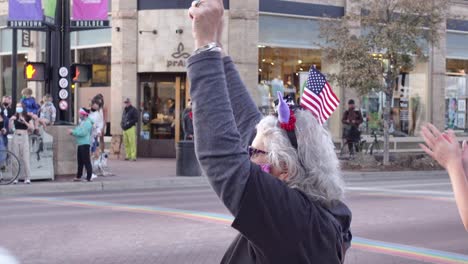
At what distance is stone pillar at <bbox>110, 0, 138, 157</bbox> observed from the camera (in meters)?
22.9

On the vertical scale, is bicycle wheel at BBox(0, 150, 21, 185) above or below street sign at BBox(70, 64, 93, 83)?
below

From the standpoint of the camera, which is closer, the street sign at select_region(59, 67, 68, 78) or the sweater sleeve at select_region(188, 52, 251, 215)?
the sweater sleeve at select_region(188, 52, 251, 215)

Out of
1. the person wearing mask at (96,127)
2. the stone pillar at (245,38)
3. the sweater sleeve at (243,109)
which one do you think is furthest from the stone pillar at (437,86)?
the sweater sleeve at (243,109)

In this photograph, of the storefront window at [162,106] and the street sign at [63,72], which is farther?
the storefront window at [162,106]

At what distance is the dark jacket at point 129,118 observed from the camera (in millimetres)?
21266

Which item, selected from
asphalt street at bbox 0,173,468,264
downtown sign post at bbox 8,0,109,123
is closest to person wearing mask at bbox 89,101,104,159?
downtown sign post at bbox 8,0,109,123

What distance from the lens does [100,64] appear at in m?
24.0

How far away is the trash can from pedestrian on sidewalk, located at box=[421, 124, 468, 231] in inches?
560

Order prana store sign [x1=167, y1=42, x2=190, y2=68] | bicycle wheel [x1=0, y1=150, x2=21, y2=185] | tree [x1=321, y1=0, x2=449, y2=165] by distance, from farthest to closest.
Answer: prana store sign [x1=167, y1=42, x2=190, y2=68] → tree [x1=321, y1=0, x2=449, y2=165] → bicycle wheel [x1=0, y1=150, x2=21, y2=185]

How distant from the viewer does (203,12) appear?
229cm

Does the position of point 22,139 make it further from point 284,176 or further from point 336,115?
point 284,176

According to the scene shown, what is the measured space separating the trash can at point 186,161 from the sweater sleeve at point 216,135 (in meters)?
14.8

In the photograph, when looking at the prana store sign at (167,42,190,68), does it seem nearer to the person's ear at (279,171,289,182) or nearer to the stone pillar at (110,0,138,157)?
the stone pillar at (110,0,138,157)

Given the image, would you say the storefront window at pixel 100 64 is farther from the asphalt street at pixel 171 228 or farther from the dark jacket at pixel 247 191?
the dark jacket at pixel 247 191
